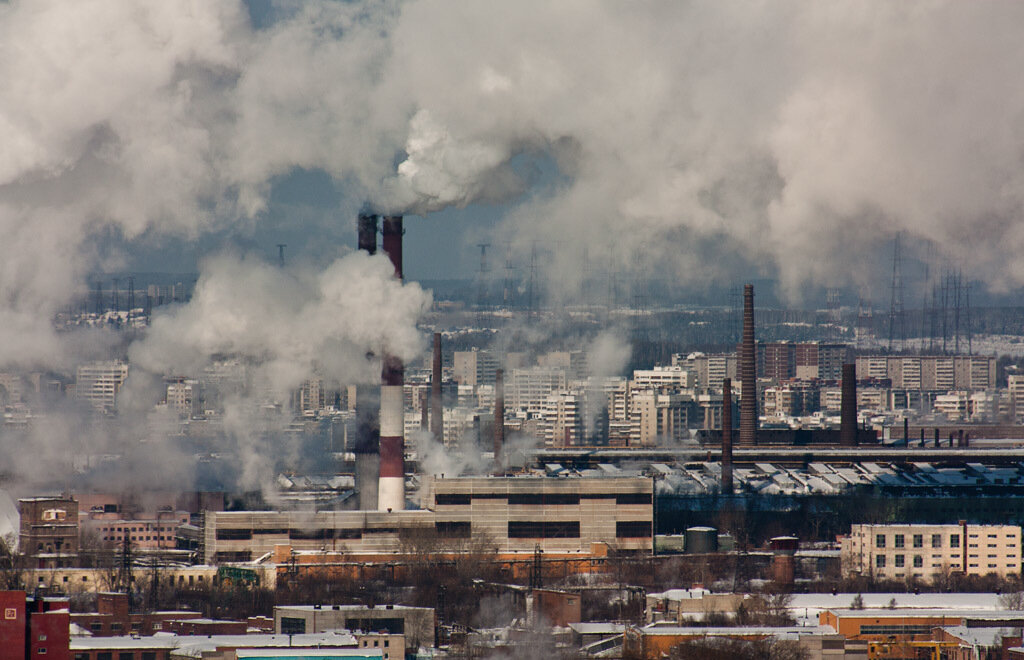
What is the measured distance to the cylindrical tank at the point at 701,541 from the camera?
1806 inches

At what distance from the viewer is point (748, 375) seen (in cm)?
6838

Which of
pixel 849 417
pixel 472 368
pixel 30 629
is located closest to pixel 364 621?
pixel 30 629

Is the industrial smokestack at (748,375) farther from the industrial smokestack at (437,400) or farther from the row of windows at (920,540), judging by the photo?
the row of windows at (920,540)

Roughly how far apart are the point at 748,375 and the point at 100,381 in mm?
20211

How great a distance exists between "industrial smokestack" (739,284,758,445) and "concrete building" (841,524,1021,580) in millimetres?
21384

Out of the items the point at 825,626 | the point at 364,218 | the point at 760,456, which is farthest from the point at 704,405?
the point at 825,626

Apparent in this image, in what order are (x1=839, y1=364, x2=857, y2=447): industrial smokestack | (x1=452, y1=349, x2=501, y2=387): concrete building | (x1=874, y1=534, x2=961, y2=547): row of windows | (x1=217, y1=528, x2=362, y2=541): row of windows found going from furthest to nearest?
(x1=452, y1=349, x2=501, y2=387): concrete building → (x1=839, y1=364, x2=857, y2=447): industrial smokestack → (x1=874, y1=534, x2=961, y2=547): row of windows → (x1=217, y1=528, x2=362, y2=541): row of windows

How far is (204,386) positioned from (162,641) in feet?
78.9

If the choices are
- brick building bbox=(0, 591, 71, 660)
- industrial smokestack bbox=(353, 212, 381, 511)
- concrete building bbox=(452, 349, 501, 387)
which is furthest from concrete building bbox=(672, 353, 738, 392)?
brick building bbox=(0, 591, 71, 660)

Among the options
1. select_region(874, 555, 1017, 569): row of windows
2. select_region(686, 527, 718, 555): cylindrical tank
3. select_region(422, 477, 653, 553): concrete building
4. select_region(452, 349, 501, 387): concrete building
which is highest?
select_region(452, 349, 501, 387): concrete building

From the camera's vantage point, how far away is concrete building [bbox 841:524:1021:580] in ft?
148

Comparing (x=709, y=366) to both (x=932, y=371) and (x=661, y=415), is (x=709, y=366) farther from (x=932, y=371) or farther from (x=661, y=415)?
(x=661, y=415)

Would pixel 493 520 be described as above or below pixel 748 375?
below

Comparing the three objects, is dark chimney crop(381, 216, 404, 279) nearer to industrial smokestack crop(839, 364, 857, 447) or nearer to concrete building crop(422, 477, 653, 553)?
concrete building crop(422, 477, 653, 553)
